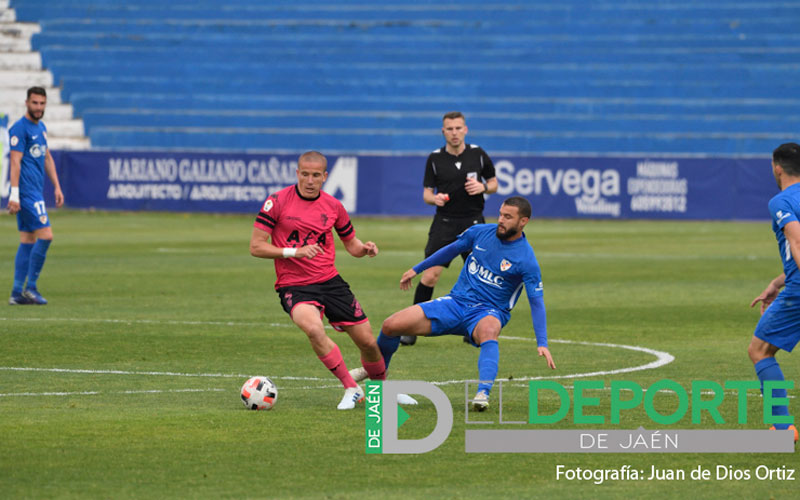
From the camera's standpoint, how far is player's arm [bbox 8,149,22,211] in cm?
1452

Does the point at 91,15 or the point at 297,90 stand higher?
the point at 91,15

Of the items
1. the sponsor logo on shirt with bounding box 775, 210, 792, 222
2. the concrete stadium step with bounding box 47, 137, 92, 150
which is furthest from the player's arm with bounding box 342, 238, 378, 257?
the concrete stadium step with bounding box 47, 137, 92, 150

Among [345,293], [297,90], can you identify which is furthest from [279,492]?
[297,90]

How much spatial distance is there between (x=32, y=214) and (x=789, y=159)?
980cm

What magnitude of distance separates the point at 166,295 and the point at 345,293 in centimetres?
780

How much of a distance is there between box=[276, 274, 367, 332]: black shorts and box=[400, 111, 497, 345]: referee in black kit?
4.19 meters

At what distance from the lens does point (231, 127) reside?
41.6m

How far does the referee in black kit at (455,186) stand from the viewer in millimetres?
13445

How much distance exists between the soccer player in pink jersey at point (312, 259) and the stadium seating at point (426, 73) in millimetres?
29840

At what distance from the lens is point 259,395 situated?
8445 millimetres

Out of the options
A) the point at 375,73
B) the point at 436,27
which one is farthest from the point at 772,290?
the point at 436,27

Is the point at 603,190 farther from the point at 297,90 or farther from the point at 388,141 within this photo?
the point at 297,90

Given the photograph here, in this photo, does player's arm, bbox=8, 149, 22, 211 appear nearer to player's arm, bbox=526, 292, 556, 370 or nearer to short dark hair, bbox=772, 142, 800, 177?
player's arm, bbox=526, 292, 556, 370
